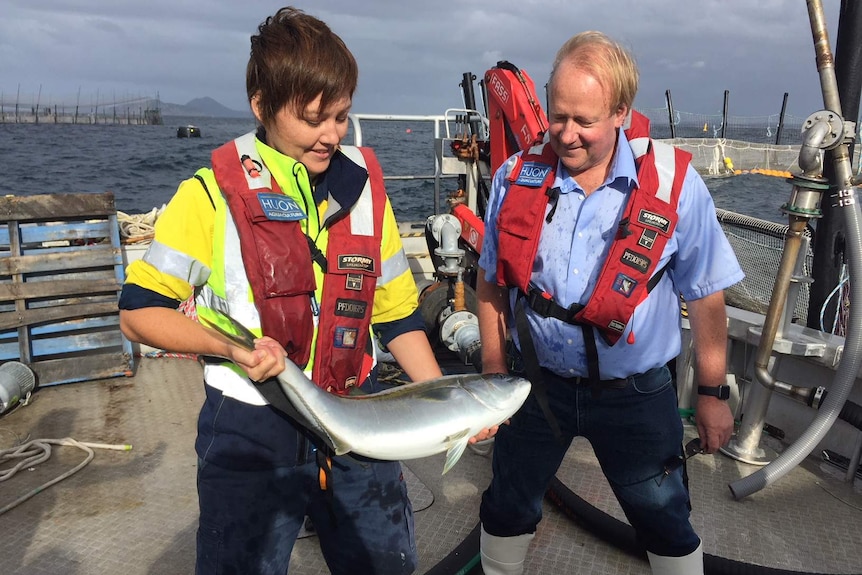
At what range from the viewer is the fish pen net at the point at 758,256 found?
5316 millimetres

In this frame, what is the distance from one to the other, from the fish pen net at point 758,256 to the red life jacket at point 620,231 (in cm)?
333

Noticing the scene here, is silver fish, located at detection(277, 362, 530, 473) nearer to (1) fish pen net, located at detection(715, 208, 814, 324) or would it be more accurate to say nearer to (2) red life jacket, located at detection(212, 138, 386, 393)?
(2) red life jacket, located at detection(212, 138, 386, 393)

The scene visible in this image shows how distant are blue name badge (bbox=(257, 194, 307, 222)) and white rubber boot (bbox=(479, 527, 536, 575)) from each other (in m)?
1.71

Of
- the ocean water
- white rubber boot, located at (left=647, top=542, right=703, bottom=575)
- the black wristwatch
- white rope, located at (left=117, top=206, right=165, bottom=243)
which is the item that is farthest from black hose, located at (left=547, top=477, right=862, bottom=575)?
the ocean water

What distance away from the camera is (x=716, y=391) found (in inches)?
98.6

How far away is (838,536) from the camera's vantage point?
139 inches

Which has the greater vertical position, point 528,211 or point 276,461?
point 528,211

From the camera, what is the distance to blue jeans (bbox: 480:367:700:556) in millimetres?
2471

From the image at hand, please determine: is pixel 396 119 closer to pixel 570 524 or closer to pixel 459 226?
pixel 459 226

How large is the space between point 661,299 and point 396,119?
4.84 m

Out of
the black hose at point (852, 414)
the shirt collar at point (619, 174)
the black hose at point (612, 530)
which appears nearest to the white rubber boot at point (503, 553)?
the black hose at point (612, 530)

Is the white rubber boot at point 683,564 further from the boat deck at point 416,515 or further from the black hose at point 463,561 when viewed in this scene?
the black hose at point 463,561

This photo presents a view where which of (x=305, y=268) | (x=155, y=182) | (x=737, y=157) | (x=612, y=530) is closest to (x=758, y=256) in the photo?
(x=612, y=530)

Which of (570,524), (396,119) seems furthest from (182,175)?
(570,524)
